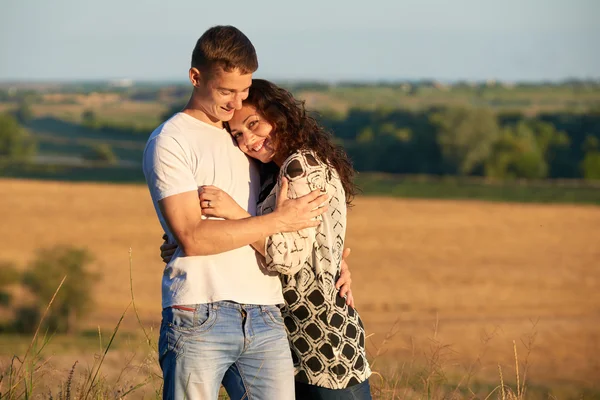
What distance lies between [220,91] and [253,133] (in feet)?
0.81

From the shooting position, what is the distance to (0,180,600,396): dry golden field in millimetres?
28066

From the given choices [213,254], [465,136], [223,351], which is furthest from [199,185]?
[465,136]

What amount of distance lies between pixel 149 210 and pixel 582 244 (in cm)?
2788

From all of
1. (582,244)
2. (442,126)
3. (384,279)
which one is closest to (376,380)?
(384,279)

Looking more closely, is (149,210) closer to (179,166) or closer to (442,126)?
(442,126)

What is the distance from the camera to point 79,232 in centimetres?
5103

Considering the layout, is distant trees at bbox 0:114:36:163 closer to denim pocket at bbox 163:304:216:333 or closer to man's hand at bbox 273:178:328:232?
man's hand at bbox 273:178:328:232

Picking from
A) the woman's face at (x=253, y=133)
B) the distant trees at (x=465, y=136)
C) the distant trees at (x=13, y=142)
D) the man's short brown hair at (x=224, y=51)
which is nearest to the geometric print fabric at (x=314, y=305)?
the woman's face at (x=253, y=133)

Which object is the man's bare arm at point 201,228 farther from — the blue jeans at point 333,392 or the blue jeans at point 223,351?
the blue jeans at point 333,392

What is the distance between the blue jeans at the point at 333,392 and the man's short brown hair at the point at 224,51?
1175mm

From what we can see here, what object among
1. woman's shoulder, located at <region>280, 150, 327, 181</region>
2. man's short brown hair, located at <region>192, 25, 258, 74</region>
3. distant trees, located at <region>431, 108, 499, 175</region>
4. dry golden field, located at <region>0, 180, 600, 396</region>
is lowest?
dry golden field, located at <region>0, 180, 600, 396</region>

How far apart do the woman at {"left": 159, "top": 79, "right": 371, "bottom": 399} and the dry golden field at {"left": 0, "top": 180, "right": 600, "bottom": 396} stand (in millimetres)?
16000

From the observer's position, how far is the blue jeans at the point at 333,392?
3150mm

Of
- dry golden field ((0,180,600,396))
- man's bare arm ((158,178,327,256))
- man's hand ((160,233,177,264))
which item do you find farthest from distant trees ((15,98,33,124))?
man's bare arm ((158,178,327,256))
